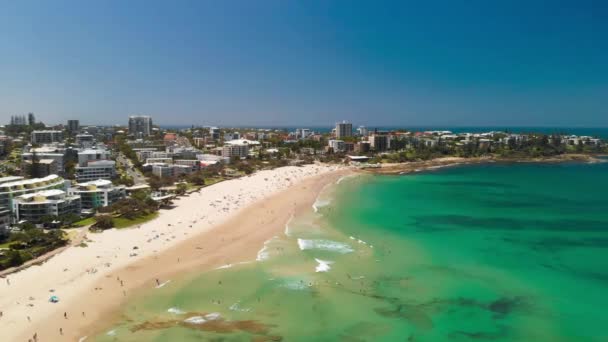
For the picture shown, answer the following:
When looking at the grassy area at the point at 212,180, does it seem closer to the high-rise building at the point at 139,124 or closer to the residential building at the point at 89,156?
the residential building at the point at 89,156

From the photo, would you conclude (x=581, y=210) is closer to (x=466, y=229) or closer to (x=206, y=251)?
(x=466, y=229)

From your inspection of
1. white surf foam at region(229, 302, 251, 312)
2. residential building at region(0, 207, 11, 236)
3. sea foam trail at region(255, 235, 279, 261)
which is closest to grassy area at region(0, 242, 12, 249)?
residential building at region(0, 207, 11, 236)

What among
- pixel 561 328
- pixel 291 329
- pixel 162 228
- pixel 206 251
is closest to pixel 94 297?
pixel 206 251

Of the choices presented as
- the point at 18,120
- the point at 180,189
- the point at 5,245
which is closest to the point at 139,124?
the point at 18,120

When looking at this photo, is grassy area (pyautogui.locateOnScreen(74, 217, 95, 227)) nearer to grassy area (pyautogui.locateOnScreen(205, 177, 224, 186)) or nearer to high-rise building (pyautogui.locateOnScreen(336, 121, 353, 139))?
grassy area (pyautogui.locateOnScreen(205, 177, 224, 186))

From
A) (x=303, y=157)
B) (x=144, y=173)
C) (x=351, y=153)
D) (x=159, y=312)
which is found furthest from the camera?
(x=351, y=153)

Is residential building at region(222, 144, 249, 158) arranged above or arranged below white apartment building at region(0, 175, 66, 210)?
above

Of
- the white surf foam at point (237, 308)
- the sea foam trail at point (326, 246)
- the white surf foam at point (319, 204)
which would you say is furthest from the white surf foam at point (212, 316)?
the white surf foam at point (319, 204)

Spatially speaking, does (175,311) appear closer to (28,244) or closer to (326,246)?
(326,246)
